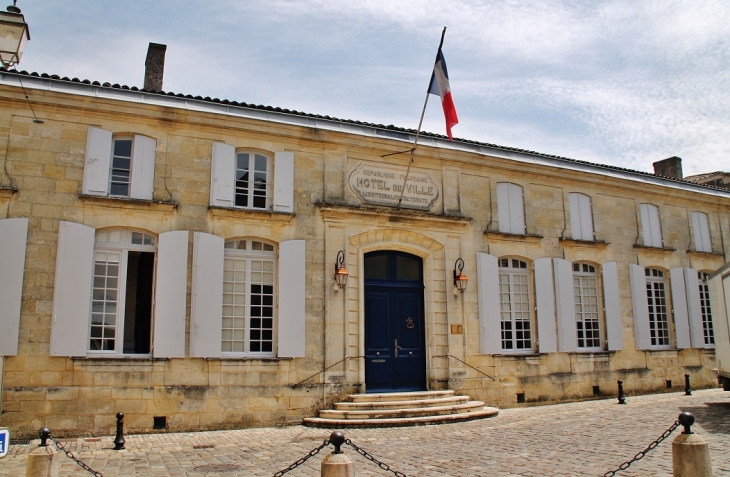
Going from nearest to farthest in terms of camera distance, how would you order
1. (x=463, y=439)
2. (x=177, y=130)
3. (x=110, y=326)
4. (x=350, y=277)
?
1. (x=463, y=439)
2. (x=110, y=326)
3. (x=177, y=130)
4. (x=350, y=277)

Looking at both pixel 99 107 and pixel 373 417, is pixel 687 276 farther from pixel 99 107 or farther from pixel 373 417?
pixel 99 107

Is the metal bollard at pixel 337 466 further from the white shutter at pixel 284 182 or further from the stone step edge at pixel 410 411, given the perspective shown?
the white shutter at pixel 284 182

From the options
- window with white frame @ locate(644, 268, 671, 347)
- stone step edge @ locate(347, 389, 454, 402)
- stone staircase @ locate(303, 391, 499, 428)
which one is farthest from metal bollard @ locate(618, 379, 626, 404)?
stone step edge @ locate(347, 389, 454, 402)

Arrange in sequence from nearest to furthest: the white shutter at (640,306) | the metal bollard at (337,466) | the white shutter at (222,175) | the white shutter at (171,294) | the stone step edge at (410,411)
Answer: the metal bollard at (337,466) < the white shutter at (171,294) < the stone step edge at (410,411) < the white shutter at (222,175) < the white shutter at (640,306)

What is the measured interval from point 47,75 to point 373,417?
8083 mm

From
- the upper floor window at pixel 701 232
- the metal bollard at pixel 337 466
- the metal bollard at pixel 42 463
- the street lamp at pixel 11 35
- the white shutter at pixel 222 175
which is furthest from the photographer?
the upper floor window at pixel 701 232

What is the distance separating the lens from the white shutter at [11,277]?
31.7ft

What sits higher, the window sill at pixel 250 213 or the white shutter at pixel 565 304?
the window sill at pixel 250 213

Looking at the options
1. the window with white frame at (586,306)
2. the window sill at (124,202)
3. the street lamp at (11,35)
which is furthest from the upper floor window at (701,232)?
the street lamp at (11,35)

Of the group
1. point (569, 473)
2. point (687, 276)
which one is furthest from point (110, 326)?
point (687, 276)

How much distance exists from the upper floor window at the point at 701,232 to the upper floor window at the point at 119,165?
1441 cm

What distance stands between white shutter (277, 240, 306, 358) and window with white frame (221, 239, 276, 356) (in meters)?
0.25

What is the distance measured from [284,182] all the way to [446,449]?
5765 mm

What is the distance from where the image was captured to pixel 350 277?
12188mm
